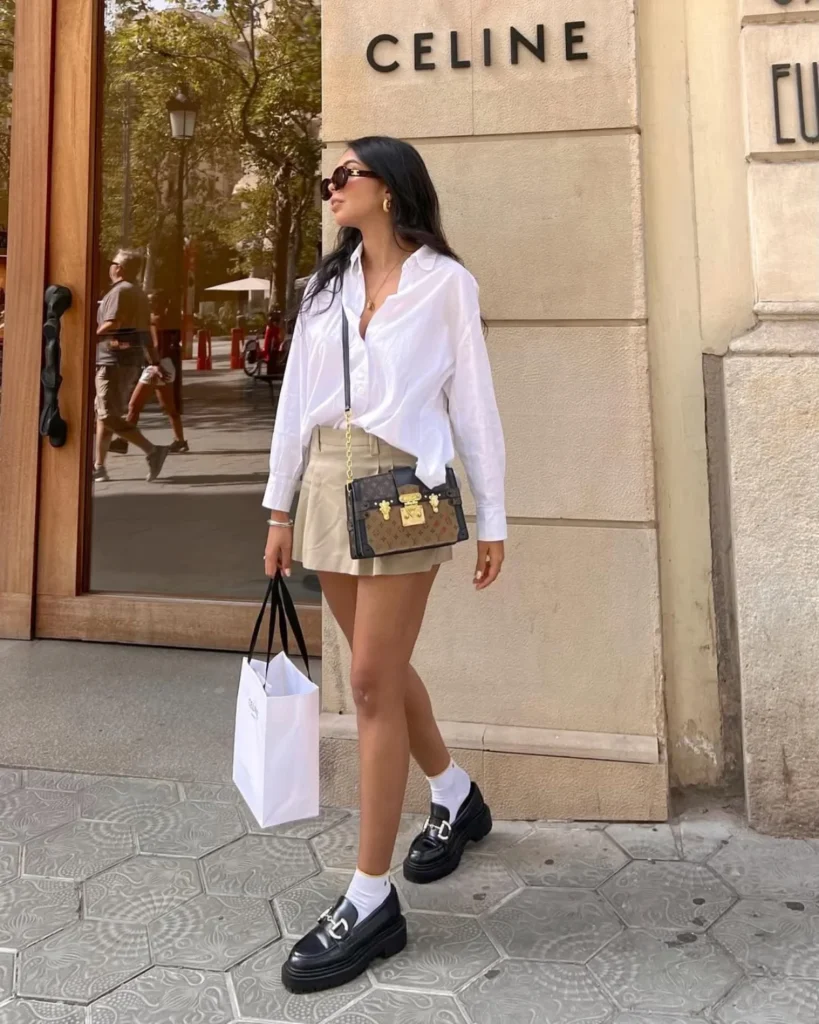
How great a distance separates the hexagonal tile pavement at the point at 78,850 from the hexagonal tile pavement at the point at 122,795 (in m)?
0.09

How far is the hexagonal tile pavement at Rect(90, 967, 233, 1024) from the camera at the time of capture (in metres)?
2.02

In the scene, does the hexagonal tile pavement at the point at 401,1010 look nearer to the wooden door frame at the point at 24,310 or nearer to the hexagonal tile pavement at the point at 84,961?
the hexagonal tile pavement at the point at 84,961

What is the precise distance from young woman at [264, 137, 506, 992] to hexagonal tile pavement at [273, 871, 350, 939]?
0.21 m

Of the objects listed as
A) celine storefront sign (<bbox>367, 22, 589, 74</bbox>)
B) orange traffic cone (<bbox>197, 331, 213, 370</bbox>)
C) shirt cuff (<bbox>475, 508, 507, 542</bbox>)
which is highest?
celine storefront sign (<bbox>367, 22, 589, 74</bbox>)

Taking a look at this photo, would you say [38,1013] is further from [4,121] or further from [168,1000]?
[4,121]

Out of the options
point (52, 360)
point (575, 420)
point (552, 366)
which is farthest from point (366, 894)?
point (52, 360)

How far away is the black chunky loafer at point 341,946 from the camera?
2111mm

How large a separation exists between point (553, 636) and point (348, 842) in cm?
99

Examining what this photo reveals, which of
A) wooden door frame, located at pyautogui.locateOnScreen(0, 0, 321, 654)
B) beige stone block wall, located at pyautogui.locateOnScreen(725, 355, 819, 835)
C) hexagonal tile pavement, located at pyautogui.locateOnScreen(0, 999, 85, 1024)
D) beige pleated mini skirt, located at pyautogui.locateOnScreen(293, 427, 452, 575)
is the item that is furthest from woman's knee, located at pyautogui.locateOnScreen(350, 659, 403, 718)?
wooden door frame, located at pyautogui.locateOnScreen(0, 0, 321, 654)

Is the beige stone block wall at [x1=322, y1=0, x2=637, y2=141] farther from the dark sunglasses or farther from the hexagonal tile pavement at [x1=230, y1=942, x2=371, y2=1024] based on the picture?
the hexagonal tile pavement at [x1=230, y1=942, x2=371, y2=1024]

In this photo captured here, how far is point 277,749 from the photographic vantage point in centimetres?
216

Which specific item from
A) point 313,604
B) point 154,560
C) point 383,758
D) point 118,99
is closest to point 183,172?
point 118,99

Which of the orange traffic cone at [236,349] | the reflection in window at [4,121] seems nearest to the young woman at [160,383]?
the orange traffic cone at [236,349]

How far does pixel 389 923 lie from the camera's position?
222cm
